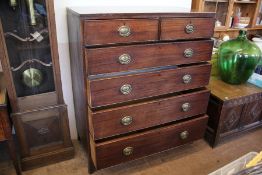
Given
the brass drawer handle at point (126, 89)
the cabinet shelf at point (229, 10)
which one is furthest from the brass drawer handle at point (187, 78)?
the cabinet shelf at point (229, 10)

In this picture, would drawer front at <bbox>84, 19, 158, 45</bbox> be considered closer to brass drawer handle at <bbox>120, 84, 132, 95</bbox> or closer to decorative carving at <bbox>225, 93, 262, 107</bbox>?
brass drawer handle at <bbox>120, 84, 132, 95</bbox>

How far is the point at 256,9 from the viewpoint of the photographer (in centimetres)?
279

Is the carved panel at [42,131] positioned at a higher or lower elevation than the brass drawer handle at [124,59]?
lower

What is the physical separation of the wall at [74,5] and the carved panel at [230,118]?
755mm

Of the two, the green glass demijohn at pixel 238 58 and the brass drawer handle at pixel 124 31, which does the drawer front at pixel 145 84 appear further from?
the green glass demijohn at pixel 238 58

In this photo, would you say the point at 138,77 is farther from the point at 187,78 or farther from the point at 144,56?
the point at 187,78

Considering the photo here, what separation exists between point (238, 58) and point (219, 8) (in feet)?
4.19

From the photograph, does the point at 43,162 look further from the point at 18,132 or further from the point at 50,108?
the point at 50,108

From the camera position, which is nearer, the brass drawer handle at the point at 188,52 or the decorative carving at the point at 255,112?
the brass drawer handle at the point at 188,52

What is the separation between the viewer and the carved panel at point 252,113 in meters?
1.66

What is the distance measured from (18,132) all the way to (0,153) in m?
0.40

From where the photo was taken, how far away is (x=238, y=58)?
1.55m

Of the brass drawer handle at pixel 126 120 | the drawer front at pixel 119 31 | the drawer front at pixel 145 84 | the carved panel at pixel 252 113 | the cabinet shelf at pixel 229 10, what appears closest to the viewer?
the drawer front at pixel 119 31

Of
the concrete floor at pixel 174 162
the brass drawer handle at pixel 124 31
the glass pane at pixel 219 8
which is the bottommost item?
the concrete floor at pixel 174 162
